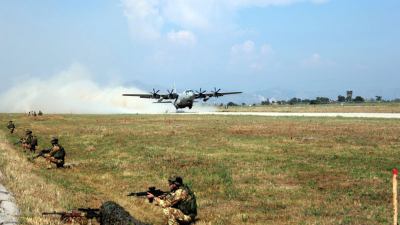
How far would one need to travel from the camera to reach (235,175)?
24.7 m

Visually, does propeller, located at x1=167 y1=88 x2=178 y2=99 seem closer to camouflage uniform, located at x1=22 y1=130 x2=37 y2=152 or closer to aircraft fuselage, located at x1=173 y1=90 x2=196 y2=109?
aircraft fuselage, located at x1=173 y1=90 x2=196 y2=109

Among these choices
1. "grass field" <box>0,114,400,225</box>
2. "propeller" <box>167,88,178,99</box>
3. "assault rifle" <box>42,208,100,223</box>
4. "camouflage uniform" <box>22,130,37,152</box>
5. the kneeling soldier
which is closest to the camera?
"assault rifle" <box>42,208,100,223</box>

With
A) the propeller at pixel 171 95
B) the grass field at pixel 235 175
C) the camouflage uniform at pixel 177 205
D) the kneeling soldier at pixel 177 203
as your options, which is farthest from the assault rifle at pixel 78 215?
the propeller at pixel 171 95

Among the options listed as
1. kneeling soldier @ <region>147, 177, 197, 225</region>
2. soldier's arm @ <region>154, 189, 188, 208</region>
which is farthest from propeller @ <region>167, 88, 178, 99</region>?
soldier's arm @ <region>154, 189, 188, 208</region>

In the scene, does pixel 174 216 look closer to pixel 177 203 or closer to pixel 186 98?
pixel 177 203

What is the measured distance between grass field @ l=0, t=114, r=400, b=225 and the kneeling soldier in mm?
1233

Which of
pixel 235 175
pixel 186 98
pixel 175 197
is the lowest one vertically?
pixel 235 175

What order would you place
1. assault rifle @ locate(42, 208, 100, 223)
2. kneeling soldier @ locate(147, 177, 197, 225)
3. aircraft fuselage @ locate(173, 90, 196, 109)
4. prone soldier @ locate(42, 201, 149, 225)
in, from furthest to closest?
1. aircraft fuselage @ locate(173, 90, 196, 109)
2. kneeling soldier @ locate(147, 177, 197, 225)
3. assault rifle @ locate(42, 208, 100, 223)
4. prone soldier @ locate(42, 201, 149, 225)

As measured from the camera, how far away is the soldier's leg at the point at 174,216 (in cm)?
1534

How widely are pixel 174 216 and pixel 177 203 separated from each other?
44 cm

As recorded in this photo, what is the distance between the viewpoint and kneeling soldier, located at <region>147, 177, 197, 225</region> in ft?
50.1

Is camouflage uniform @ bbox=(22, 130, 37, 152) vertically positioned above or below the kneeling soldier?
above

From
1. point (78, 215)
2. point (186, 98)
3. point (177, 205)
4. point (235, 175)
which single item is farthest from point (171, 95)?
point (78, 215)

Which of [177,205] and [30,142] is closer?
[177,205]
